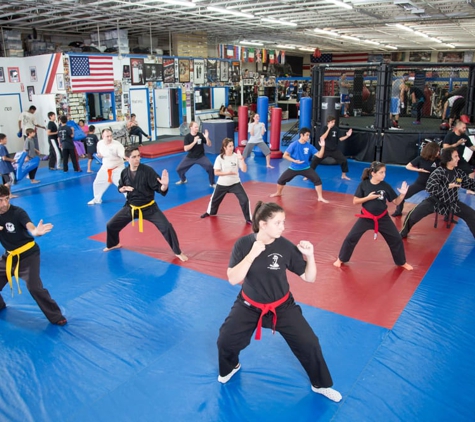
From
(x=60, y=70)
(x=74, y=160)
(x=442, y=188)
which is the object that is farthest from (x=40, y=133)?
(x=442, y=188)

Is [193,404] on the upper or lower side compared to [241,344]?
lower

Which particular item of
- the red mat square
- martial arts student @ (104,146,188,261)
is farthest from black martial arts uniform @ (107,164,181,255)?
the red mat square

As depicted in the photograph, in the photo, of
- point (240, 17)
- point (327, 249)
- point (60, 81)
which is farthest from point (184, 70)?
point (327, 249)

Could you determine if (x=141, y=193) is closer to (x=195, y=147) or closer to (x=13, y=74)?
(x=195, y=147)

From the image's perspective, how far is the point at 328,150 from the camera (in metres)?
10.9

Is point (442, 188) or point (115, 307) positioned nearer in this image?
point (115, 307)

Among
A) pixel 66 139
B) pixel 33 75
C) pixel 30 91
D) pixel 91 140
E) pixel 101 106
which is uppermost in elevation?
pixel 33 75

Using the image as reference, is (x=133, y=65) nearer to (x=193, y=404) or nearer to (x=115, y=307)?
(x=115, y=307)

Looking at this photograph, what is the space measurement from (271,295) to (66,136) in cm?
1044

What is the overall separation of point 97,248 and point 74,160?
6388 mm

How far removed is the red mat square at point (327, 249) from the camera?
529 centimetres

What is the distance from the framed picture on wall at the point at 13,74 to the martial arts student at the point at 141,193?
1159 cm

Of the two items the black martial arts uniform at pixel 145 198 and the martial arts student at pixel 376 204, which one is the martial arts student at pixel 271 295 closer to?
the martial arts student at pixel 376 204

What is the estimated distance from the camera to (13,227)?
14.7ft
